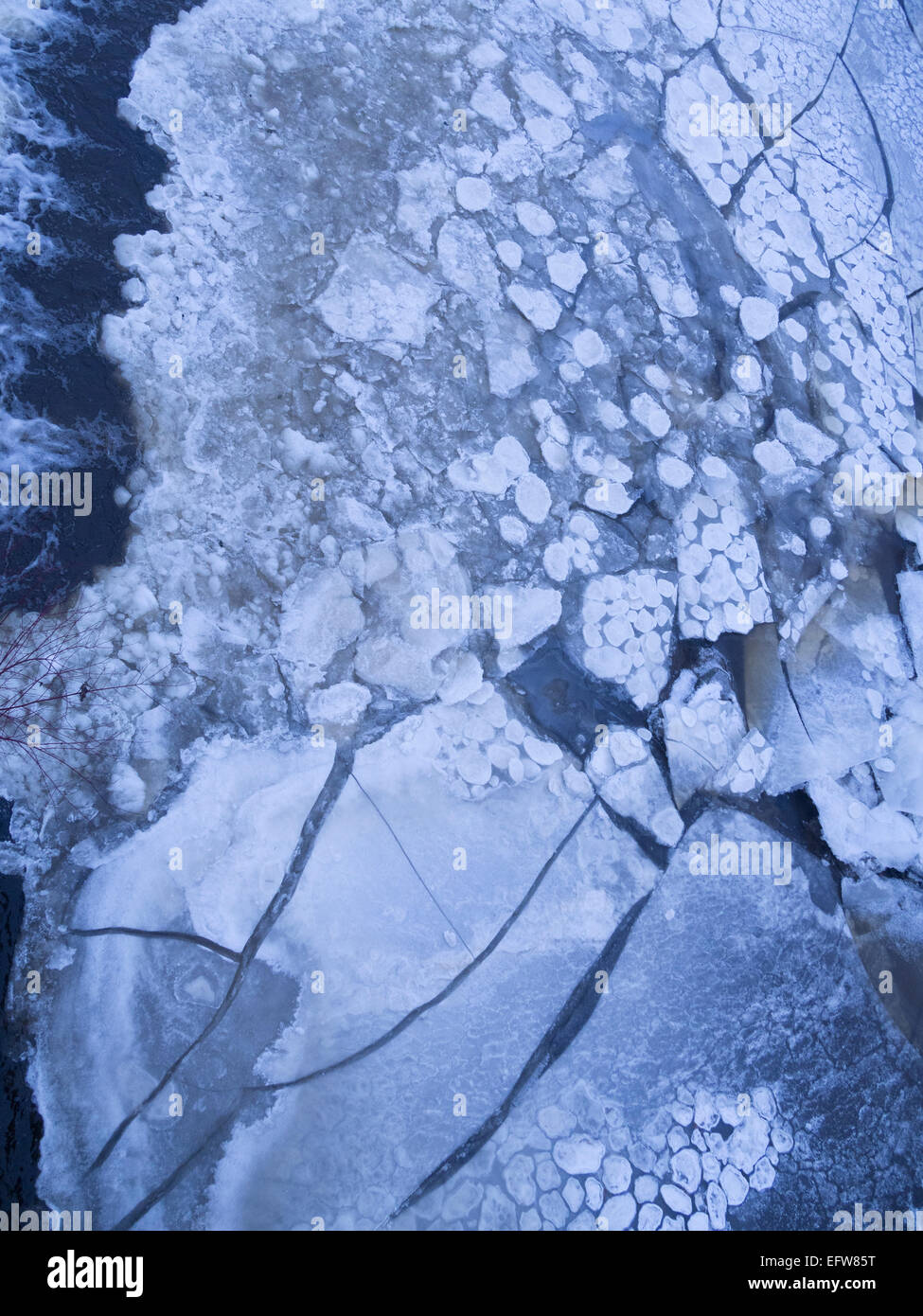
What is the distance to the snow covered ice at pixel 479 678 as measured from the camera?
4.32ft

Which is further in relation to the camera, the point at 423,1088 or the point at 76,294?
the point at 76,294

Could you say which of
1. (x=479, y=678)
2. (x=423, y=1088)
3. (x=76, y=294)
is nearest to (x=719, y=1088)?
(x=423, y=1088)

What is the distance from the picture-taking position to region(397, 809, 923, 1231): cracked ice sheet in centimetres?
135

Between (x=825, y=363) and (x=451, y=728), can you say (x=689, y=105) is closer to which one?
(x=825, y=363)

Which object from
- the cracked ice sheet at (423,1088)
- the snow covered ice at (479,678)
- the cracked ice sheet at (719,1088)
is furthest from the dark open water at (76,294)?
the cracked ice sheet at (719,1088)

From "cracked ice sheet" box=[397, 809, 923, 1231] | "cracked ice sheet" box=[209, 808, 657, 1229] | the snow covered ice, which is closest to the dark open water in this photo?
the snow covered ice

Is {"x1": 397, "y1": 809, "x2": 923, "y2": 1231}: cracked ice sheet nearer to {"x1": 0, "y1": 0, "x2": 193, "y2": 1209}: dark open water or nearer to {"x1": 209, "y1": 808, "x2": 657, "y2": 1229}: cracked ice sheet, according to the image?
{"x1": 209, "y1": 808, "x2": 657, "y2": 1229}: cracked ice sheet

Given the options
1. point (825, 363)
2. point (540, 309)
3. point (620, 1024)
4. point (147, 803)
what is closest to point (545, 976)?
point (620, 1024)

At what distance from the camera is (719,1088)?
1435 millimetres

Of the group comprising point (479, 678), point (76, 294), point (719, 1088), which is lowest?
point (719, 1088)

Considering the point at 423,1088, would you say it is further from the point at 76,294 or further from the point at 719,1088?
the point at 76,294

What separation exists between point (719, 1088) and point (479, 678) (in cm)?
84

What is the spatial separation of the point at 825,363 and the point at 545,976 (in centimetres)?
144
